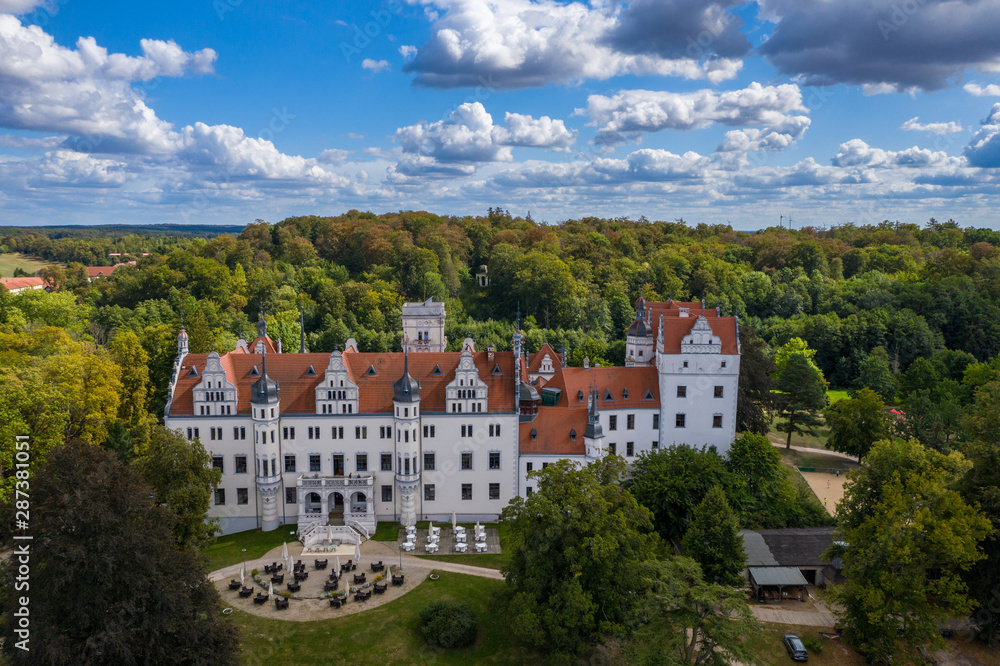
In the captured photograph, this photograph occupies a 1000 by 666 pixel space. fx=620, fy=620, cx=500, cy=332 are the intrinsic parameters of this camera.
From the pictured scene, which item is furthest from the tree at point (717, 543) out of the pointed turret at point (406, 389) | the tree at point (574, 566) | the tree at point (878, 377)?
the tree at point (878, 377)

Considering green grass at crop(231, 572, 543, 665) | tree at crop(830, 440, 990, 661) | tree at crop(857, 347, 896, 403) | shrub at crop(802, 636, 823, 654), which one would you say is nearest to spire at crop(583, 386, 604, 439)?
green grass at crop(231, 572, 543, 665)

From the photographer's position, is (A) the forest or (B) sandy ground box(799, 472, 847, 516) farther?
(B) sandy ground box(799, 472, 847, 516)

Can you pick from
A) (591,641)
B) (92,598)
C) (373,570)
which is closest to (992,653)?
(591,641)

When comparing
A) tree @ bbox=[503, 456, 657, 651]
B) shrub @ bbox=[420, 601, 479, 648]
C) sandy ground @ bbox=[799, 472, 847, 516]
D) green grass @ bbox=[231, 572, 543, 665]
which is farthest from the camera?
sandy ground @ bbox=[799, 472, 847, 516]

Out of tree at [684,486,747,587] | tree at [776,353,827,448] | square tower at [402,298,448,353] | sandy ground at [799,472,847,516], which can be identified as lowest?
sandy ground at [799,472,847,516]

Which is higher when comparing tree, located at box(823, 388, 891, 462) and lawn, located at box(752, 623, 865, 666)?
tree, located at box(823, 388, 891, 462)

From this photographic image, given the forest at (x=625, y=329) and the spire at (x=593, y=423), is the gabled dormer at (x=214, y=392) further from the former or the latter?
the spire at (x=593, y=423)

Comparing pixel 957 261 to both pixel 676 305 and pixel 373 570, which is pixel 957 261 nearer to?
pixel 676 305

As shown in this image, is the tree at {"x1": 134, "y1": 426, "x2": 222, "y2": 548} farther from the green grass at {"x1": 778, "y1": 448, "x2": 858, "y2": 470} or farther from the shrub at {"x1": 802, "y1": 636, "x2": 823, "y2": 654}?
the green grass at {"x1": 778, "y1": 448, "x2": 858, "y2": 470}
